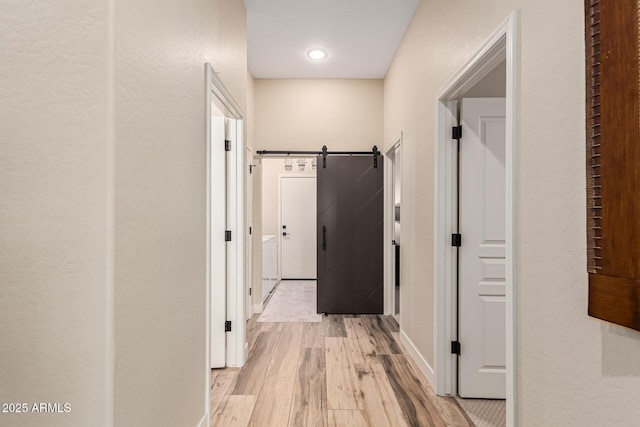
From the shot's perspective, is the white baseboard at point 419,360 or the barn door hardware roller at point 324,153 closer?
the white baseboard at point 419,360

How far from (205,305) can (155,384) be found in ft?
1.96

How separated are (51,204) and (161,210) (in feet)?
1.26

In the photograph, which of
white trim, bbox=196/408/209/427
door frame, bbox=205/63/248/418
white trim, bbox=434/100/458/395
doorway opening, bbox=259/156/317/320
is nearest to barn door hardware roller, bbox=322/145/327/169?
door frame, bbox=205/63/248/418

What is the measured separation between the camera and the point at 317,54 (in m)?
3.67

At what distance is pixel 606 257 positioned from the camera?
0.92m

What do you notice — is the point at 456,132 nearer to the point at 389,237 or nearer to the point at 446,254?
the point at 446,254

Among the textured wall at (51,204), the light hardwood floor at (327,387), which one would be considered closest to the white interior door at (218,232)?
the light hardwood floor at (327,387)

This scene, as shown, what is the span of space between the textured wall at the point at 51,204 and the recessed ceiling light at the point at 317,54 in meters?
2.87

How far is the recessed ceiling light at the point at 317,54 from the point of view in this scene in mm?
3602

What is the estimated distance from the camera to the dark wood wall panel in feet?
2.77

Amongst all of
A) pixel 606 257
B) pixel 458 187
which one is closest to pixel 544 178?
pixel 606 257

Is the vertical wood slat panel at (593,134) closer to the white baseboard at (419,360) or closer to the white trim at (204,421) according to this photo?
the white baseboard at (419,360)

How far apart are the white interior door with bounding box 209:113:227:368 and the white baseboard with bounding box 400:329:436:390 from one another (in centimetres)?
152

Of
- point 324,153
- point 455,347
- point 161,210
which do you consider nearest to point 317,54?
point 324,153
